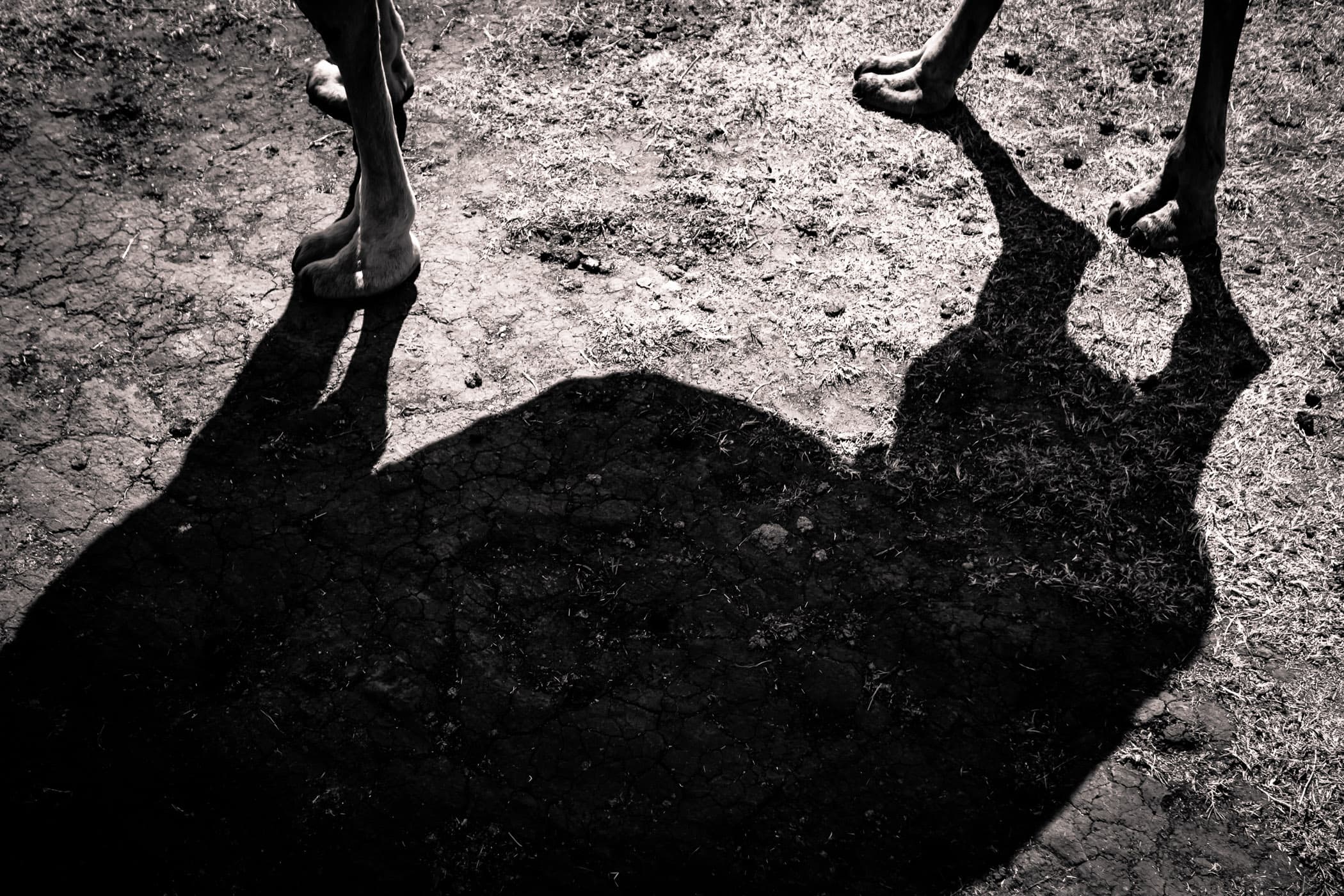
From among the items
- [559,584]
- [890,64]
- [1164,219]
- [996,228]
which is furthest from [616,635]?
[890,64]

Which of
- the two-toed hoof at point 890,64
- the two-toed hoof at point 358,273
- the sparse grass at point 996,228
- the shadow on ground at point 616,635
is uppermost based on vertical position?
the two-toed hoof at point 890,64

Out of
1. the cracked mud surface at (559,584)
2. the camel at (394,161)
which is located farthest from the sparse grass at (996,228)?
the camel at (394,161)

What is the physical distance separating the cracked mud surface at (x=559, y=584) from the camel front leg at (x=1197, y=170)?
148mm

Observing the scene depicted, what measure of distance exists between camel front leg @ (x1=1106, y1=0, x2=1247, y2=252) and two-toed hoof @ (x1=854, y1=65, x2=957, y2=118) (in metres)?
0.84

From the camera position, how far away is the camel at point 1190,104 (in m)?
2.93

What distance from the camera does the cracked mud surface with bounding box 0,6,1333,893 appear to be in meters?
1.97

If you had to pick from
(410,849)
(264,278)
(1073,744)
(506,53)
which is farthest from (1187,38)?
(410,849)

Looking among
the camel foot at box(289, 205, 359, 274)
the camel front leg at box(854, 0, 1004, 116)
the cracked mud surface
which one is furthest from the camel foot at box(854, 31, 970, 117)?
the camel foot at box(289, 205, 359, 274)

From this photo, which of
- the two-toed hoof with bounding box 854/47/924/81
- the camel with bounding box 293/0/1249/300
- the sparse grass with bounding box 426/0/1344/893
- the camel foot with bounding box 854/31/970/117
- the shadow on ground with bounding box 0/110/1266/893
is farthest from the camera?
the two-toed hoof with bounding box 854/47/924/81

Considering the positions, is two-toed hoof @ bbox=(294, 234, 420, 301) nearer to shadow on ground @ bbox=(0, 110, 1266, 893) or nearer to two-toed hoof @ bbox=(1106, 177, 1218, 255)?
shadow on ground @ bbox=(0, 110, 1266, 893)

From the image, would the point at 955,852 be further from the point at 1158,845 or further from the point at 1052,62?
the point at 1052,62

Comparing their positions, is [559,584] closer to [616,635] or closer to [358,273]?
[616,635]

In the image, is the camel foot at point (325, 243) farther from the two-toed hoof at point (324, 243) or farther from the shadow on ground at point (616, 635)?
the shadow on ground at point (616, 635)

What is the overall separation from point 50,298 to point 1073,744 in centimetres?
344
